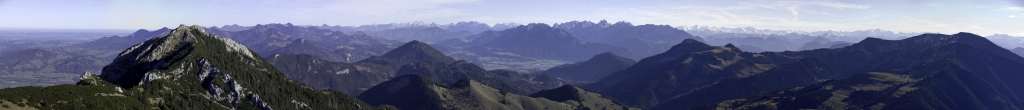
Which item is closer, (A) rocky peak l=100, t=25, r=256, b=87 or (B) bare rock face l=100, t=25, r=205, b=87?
(A) rocky peak l=100, t=25, r=256, b=87

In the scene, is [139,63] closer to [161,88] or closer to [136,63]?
[136,63]

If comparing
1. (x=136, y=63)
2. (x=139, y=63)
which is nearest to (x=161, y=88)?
(x=139, y=63)

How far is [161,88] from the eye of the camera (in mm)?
157000

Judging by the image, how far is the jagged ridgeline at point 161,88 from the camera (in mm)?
122250

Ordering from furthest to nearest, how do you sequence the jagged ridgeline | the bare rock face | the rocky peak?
the bare rock face < the rocky peak < the jagged ridgeline

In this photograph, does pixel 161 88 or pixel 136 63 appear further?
pixel 136 63

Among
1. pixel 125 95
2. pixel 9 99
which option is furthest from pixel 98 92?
pixel 9 99

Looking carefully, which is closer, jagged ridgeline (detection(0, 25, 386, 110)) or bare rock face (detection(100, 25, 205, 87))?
jagged ridgeline (detection(0, 25, 386, 110))

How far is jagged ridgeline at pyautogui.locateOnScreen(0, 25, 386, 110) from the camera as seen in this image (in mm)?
122250

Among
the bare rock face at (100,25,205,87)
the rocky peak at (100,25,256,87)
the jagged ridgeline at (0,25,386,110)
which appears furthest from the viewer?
the bare rock face at (100,25,205,87)

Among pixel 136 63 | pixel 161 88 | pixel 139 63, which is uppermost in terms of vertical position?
pixel 139 63

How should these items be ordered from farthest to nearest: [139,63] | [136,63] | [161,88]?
[136,63], [139,63], [161,88]

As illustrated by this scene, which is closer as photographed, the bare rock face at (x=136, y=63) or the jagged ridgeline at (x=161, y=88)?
the jagged ridgeline at (x=161, y=88)

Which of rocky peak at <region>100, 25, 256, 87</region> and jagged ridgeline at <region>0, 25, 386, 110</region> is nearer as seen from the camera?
jagged ridgeline at <region>0, 25, 386, 110</region>
